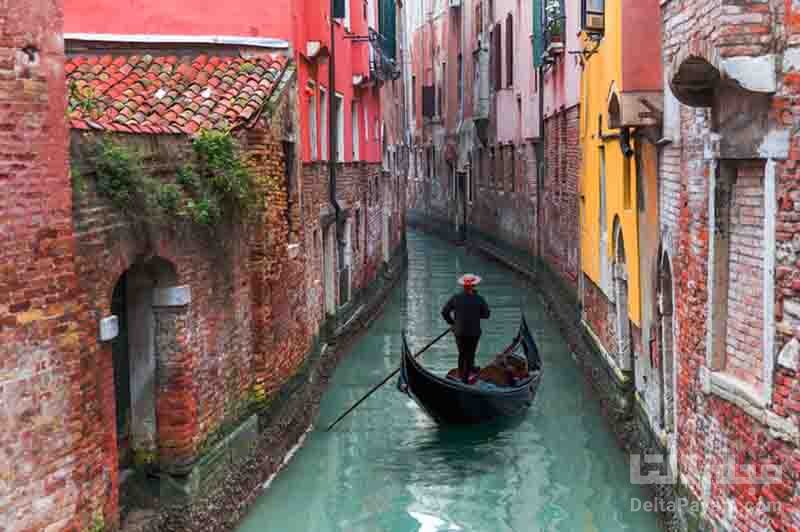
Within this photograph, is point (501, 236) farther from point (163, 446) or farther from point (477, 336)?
point (163, 446)

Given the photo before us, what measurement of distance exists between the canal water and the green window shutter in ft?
18.7

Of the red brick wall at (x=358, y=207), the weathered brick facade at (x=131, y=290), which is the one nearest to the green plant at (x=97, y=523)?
the weathered brick facade at (x=131, y=290)

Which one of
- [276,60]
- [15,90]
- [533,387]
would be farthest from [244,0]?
[15,90]

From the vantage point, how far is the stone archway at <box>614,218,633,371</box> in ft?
34.4

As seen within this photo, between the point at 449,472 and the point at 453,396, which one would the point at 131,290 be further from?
the point at 453,396

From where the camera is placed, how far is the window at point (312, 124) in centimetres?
1227

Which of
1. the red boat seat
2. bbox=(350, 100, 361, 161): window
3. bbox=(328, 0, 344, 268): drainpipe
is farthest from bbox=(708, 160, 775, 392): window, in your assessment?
bbox=(350, 100, 361, 161): window

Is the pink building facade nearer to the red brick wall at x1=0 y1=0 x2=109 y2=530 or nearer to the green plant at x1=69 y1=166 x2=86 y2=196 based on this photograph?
the green plant at x1=69 y1=166 x2=86 y2=196

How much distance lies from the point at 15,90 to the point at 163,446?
2.93 m

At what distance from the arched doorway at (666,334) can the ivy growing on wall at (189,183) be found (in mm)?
3079

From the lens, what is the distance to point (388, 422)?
11.4 meters

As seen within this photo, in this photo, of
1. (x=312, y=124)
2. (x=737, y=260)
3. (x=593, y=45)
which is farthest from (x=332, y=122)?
(x=737, y=260)

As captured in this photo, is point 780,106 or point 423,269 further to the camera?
point 423,269

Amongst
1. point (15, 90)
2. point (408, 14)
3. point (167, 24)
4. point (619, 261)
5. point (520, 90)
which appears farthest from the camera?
point (408, 14)
